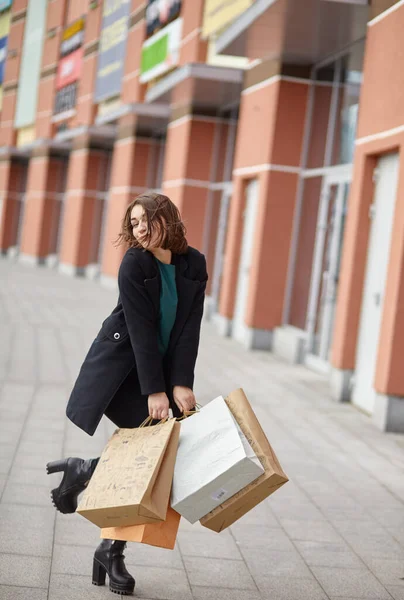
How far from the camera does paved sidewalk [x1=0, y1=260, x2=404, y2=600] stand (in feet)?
13.7

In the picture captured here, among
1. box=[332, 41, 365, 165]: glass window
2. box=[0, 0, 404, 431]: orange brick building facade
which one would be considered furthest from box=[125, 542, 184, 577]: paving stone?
box=[332, 41, 365, 165]: glass window

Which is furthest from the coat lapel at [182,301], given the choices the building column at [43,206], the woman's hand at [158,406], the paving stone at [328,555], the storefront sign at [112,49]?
the building column at [43,206]

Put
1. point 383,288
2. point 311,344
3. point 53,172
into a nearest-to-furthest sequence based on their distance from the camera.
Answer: point 383,288 → point 311,344 → point 53,172

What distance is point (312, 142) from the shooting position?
45.1ft

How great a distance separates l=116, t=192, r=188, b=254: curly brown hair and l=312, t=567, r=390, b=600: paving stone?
5.54ft

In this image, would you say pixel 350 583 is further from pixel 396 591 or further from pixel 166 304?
pixel 166 304

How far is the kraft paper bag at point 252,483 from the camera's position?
3523 mm

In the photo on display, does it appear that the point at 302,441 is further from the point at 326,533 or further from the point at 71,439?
the point at 326,533

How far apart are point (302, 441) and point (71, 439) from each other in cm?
189

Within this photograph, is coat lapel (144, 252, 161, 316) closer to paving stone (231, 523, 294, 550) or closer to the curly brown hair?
the curly brown hair

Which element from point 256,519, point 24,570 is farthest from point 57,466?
point 256,519

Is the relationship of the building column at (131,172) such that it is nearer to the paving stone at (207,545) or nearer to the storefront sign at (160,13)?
the storefront sign at (160,13)

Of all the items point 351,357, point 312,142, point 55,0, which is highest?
point 55,0

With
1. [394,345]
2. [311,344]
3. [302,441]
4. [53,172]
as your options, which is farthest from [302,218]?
[53,172]
